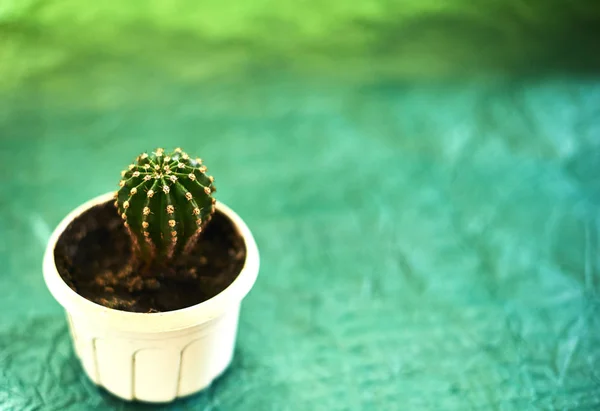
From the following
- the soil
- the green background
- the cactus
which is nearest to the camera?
the cactus

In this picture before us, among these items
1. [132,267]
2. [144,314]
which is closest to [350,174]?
[132,267]

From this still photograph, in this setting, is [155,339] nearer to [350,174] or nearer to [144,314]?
[144,314]

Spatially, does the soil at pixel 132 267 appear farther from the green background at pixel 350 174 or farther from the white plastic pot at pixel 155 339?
the green background at pixel 350 174

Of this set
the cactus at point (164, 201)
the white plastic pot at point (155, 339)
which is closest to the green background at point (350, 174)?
the white plastic pot at point (155, 339)

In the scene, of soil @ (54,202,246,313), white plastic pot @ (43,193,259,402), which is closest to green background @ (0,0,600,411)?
white plastic pot @ (43,193,259,402)

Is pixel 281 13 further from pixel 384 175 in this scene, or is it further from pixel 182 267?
pixel 182 267

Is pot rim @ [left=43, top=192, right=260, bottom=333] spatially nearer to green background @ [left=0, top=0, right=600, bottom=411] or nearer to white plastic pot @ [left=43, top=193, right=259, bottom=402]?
white plastic pot @ [left=43, top=193, right=259, bottom=402]
